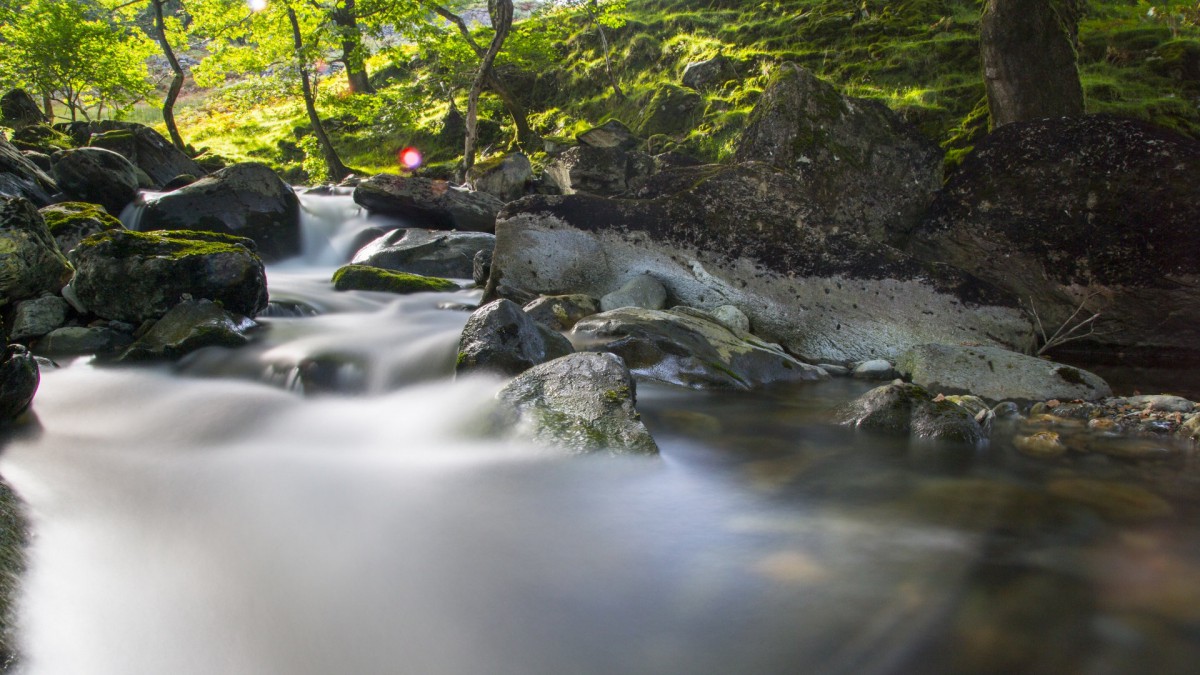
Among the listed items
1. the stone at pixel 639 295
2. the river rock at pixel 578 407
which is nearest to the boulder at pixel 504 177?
the stone at pixel 639 295

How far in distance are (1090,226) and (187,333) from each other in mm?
8469

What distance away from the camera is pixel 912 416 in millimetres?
4578

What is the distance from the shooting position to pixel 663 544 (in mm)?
3094

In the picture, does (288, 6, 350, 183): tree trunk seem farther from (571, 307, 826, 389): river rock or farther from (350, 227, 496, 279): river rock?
(571, 307, 826, 389): river rock

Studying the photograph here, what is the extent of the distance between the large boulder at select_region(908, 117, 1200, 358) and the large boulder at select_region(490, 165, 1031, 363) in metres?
0.79

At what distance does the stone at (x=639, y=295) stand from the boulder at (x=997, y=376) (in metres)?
2.46

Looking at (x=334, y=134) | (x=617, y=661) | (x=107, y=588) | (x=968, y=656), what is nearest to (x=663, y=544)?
(x=617, y=661)

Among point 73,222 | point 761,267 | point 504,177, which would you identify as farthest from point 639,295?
point 504,177

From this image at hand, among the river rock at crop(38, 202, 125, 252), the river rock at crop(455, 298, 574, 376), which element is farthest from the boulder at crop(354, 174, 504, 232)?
the river rock at crop(455, 298, 574, 376)

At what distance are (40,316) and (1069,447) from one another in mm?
8349

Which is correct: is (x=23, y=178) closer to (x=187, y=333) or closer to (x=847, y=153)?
(x=187, y=333)

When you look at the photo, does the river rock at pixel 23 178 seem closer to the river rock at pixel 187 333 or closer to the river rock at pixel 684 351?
the river rock at pixel 187 333

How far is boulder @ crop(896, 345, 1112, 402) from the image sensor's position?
543 cm

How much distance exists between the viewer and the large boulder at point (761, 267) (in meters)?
6.67
